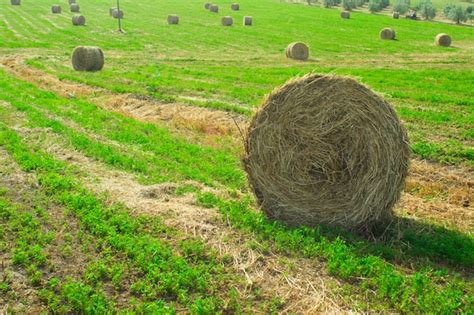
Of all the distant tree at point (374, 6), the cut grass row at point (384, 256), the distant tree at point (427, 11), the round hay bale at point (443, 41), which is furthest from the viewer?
the distant tree at point (374, 6)

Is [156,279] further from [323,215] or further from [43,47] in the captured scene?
[43,47]

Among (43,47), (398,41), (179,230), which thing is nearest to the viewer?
(179,230)

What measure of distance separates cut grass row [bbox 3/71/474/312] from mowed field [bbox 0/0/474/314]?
26 mm

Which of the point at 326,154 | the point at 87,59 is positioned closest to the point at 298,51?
the point at 87,59

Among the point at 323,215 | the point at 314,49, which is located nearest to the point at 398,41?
the point at 314,49

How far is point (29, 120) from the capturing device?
14242mm

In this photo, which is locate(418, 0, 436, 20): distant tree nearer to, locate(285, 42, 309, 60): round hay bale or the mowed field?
locate(285, 42, 309, 60): round hay bale

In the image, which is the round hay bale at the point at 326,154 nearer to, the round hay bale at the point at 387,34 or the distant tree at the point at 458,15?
the round hay bale at the point at 387,34

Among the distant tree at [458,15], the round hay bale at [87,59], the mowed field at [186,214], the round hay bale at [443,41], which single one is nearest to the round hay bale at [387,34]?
the round hay bale at [443,41]

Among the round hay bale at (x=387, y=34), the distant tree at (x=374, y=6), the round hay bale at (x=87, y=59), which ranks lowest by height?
the round hay bale at (x=87, y=59)

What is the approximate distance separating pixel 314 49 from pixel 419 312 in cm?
2941

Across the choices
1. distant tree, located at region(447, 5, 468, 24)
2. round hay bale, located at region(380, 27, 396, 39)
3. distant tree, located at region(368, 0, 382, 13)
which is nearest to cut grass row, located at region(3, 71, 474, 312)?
round hay bale, located at region(380, 27, 396, 39)

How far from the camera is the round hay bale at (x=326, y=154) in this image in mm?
8375

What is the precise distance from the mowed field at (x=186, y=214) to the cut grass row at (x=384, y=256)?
0.08ft
